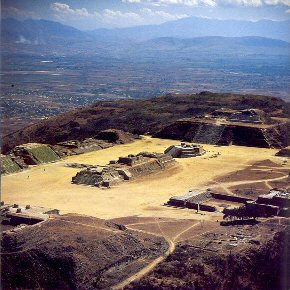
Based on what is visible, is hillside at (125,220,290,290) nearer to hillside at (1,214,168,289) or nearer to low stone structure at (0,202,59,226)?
hillside at (1,214,168,289)

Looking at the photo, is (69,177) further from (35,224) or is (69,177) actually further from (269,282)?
(269,282)

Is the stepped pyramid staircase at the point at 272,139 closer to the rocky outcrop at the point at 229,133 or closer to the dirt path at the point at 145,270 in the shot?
the rocky outcrop at the point at 229,133

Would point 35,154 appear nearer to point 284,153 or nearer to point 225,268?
point 284,153

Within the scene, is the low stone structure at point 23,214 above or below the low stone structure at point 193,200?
above

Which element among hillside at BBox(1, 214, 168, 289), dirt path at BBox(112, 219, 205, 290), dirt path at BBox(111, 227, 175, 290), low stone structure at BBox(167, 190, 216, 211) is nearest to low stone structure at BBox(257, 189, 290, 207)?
low stone structure at BBox(167, 190, 216, 211)

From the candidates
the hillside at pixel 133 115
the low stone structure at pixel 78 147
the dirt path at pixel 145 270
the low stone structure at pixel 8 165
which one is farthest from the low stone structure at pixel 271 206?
the hillside at pixel 133 115

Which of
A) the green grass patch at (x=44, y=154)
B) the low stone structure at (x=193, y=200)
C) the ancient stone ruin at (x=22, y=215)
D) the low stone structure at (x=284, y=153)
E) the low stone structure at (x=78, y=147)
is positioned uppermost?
the ancient stone ruin at (x=22, y=215)

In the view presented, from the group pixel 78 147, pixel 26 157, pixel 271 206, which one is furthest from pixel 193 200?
pixel 78 147
